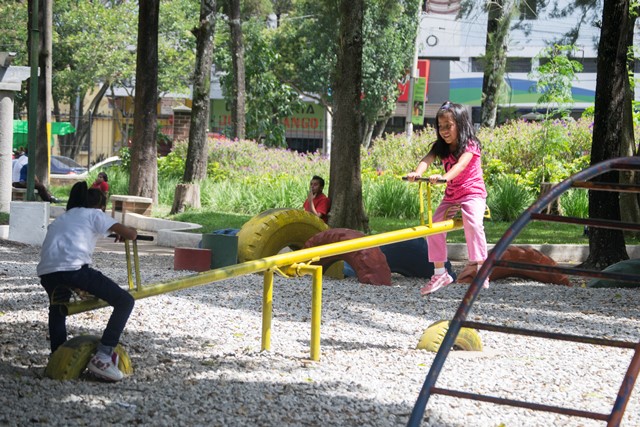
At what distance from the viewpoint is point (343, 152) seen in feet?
45.2

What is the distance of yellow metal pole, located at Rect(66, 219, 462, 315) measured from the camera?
557cm

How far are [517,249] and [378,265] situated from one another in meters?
1.49

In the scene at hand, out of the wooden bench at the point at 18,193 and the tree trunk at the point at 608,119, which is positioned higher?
the tree trunk at the point at 608,119

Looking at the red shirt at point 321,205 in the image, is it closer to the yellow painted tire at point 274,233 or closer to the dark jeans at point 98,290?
the yellow painted tire at point 274,233

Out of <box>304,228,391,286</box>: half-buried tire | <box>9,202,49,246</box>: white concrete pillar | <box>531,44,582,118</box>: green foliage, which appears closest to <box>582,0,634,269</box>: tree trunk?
<box>304,228,391,286</box>: half-buried tire

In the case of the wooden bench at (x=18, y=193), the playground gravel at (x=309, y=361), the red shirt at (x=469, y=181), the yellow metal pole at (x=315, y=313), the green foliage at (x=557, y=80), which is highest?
the green foliage at (x=557, y=80)

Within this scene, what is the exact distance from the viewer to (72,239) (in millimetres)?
5508

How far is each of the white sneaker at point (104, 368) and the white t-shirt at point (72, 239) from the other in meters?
0.52

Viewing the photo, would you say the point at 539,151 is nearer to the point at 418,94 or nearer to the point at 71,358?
the point at 418,94

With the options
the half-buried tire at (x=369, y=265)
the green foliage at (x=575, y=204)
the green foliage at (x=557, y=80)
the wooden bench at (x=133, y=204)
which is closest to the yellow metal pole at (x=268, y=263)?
the half-buried tire at (x=369, y=265)

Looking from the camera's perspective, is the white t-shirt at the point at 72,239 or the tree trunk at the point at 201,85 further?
the tree trunk at the point at 201,85

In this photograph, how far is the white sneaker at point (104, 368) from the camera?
5.51 metres

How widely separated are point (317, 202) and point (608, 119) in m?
3.89

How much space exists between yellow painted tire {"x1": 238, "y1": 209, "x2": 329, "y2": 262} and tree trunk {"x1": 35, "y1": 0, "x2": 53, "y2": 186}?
535 inches
